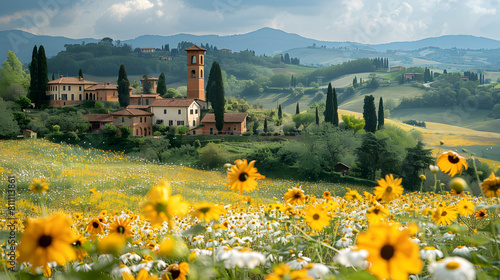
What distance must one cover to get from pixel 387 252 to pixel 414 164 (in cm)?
2757

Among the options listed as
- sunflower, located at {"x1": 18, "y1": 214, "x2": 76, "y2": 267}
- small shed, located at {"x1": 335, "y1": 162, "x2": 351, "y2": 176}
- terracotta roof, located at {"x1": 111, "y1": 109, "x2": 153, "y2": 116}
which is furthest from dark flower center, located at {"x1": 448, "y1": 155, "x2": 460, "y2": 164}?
terracotta roof, located at {"x1": 111, "y1": 109, "x2": 153, "y2": 116}

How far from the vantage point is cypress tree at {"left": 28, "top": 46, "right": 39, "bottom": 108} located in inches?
1672

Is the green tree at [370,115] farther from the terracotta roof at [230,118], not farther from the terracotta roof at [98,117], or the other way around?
the terracotta roof at [98,117]

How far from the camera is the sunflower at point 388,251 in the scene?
61.9 inches

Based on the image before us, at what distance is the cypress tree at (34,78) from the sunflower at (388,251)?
46.5 m

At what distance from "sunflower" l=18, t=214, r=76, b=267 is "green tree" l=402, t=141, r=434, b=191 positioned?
27498 mm

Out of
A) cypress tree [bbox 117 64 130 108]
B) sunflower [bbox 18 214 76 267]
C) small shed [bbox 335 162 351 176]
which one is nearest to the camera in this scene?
sunflower [bbox 18 214 76 267]

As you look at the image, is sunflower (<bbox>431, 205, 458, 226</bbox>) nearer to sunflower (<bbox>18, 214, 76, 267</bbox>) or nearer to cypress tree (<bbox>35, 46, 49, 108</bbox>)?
sunflower (<bbox>18, 214, 76, 267</bbox>)

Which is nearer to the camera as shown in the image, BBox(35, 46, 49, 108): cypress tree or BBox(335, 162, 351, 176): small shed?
BBox(335, 162, 351, 176): small shed

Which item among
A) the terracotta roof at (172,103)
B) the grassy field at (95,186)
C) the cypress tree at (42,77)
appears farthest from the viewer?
the terracotta roof at (172,103)

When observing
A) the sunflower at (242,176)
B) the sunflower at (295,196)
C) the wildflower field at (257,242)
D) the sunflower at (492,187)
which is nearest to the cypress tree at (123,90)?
the wildflower field at (257,242)

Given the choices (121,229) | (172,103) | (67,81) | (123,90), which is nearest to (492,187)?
(121,229)

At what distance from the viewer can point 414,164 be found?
2731cm

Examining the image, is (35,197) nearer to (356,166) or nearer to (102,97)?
(356,166)
